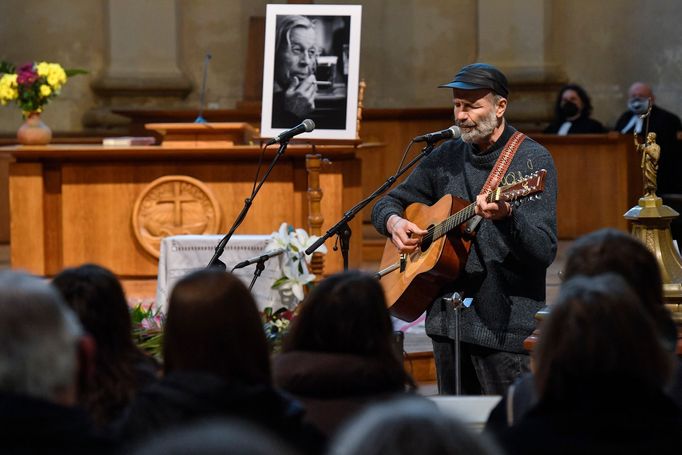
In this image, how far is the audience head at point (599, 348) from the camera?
2248 mm

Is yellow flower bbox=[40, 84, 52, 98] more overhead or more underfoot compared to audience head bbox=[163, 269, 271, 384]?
A: more overhead

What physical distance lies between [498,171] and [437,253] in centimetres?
36

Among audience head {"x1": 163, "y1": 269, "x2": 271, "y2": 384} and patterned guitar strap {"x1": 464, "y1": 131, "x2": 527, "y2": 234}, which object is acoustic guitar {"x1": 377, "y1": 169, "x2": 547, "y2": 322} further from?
audience head {"x1": 163, "y1": 269, "x2": 271, "y2": 384}

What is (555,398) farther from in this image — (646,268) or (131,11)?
(131,11)

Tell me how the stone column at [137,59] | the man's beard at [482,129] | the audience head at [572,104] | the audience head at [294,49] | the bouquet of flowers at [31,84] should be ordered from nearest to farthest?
the man's beard at [482,129] → the audience head at [294,49] → the bouquet of flowers at [31,84] → the audience head at [572,104] → the stone column at [137,59]

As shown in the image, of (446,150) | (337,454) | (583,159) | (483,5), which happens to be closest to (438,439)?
(337,454)

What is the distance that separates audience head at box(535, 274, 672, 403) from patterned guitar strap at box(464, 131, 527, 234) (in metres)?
2.12

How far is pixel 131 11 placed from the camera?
1316cm

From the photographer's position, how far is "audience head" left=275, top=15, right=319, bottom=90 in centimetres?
749

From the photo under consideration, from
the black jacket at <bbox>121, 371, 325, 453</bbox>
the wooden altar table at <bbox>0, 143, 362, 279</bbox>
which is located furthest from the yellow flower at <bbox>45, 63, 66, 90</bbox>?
the black jacket at <bbox>121, 371, 325, 453</bbox>

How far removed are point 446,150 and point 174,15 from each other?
29.7 ft

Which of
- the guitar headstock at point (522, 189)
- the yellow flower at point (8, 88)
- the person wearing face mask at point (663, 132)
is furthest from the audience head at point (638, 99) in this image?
the guitar headstock at point (522, 189)

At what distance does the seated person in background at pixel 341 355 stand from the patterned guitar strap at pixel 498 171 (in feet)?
5.46

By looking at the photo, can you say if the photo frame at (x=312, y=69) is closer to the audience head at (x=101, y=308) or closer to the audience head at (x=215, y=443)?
the audience head at (x=101, y=308)
